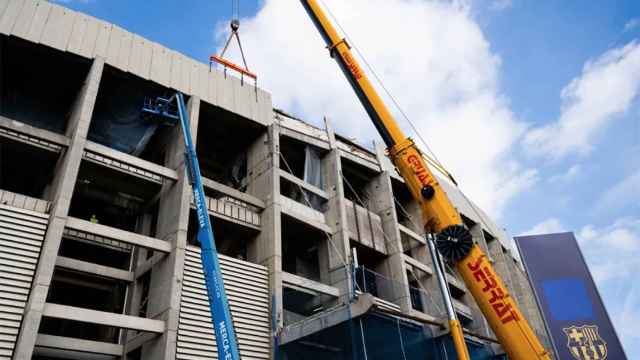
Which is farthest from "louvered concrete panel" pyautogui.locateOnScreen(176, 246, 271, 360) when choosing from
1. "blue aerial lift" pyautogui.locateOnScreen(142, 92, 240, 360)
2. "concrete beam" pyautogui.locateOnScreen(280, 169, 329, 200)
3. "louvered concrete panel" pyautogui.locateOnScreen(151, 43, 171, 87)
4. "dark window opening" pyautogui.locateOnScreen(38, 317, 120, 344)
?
"louvered concrete panel" pyautogui.locateOnScreen(151, 43, 171, 87)

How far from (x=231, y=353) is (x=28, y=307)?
30.3 ft

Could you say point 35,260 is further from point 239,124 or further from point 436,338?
point 436,338

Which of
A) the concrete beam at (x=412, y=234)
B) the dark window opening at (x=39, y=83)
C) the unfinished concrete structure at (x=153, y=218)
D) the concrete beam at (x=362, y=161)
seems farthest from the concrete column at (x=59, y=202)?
the concrete beam at (x=412, y=234)

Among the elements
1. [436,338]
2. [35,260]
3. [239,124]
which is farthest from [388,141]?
[35,260]

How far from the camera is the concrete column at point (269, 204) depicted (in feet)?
78.2

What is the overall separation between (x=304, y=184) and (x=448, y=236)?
13.5m

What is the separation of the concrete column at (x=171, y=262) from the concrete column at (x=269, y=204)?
4774mm

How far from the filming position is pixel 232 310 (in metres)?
22.0

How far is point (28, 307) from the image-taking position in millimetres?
16688

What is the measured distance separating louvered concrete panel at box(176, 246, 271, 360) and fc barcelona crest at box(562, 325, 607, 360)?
1249cm

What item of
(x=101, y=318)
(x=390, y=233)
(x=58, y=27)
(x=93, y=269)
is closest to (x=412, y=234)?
(x=390, y=233)

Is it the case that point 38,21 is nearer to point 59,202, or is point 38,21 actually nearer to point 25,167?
point 25,167

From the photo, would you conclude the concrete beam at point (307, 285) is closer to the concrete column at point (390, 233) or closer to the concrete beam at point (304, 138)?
the concrete column at point (390, 233)

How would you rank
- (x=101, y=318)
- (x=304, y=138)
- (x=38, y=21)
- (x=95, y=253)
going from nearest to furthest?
(x=101, y=318) → (x=38, y=21) → (x=95, y=253) → (x=304, y=138)
